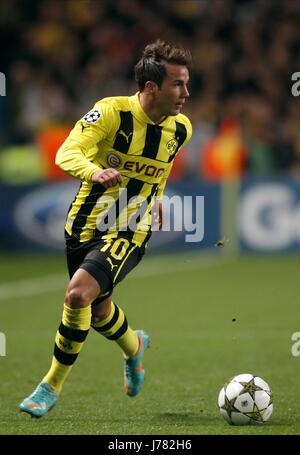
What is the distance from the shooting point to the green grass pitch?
18.3 feet

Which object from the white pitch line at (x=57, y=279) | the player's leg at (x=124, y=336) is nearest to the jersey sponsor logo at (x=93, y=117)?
the player's leg at (x=124, y=336)

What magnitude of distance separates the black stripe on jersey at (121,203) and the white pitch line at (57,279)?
539 centimetres

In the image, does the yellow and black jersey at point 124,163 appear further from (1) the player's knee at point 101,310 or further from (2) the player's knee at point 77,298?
(2) the player's knee at point 77,298

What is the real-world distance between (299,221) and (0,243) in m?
4.29

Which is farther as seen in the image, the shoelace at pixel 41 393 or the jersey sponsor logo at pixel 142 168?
the jersey sponsor logo at pixel 142 168

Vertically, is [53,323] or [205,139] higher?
[205,139]

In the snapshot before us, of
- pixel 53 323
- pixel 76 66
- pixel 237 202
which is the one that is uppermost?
pixel 76 66

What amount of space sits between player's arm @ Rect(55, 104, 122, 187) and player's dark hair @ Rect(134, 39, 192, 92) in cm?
30

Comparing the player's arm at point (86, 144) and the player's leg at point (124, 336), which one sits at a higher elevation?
the player's arm at point (86, 144)

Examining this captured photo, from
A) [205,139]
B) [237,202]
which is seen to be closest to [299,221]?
[237,202]

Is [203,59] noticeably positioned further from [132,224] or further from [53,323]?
[132,224]

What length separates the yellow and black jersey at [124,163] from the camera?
5840mm

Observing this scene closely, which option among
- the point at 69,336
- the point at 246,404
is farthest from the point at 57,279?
the point at 246,404
